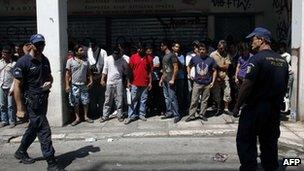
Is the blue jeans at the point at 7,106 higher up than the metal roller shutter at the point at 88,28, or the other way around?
the metal roller shutter at the point at 88,28

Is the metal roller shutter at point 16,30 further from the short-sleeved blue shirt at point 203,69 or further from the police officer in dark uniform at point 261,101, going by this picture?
the police officer in dark uniform at point 261,101

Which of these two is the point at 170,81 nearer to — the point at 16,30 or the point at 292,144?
the point at 292,144

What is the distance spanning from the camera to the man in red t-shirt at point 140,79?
32.9ft

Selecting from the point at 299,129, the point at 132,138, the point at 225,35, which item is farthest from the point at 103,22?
the point at 299,129

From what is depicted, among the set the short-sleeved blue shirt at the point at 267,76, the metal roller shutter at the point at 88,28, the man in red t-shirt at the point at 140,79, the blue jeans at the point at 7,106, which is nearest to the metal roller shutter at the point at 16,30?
the metal roller shutter at the point at 88,28

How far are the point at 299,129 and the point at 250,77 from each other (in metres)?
3.95

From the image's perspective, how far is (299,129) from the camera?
9.12 meters

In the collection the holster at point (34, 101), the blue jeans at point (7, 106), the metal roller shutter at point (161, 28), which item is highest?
the metal roller shutter at point (161, 28)

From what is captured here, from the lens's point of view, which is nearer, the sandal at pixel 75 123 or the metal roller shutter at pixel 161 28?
the sandal at pixel 75 123

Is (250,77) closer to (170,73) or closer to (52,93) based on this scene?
(170,73)

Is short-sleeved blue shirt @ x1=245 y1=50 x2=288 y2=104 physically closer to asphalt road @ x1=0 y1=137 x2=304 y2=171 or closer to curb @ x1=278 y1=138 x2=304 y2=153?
asphalt road @ x1=0 y1=137 x2=304 y2=171

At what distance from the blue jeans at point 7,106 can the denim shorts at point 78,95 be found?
1.24 m

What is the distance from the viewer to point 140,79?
32.9ft

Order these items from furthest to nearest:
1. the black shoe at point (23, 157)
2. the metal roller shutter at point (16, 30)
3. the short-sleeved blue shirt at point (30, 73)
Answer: the metal roller shutter at point (16, 30) → the black shoe at point (23, 157) → the short-sleeved blue shirt at point (30, 73)
